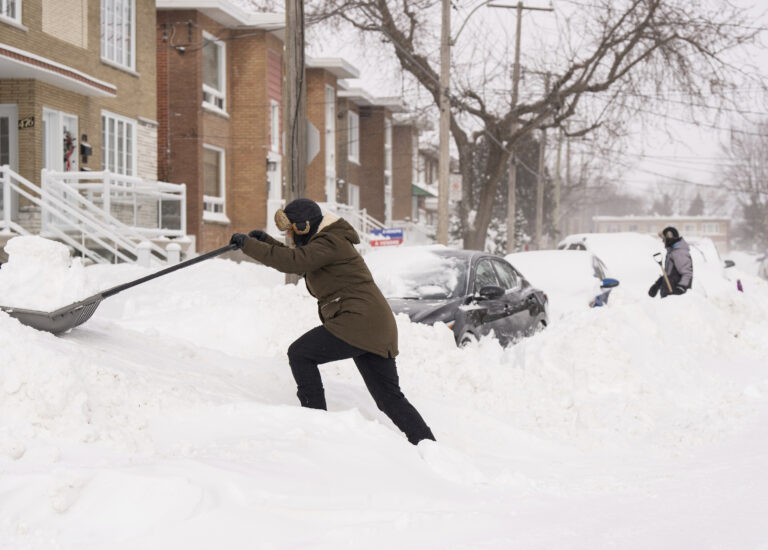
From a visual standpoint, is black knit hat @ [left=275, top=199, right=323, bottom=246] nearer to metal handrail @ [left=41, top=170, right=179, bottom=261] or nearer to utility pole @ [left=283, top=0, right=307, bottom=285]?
utility pole @ [left=283, top=0, right=307, bottom=285]

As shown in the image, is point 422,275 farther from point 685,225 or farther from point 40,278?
point 685,225

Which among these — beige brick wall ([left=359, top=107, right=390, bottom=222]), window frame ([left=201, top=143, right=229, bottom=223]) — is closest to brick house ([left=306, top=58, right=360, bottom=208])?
beige brick wall ([left=359, top=107, right=390, bottom=222])

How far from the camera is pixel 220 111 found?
25875 millimetres

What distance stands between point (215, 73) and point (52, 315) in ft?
72.9

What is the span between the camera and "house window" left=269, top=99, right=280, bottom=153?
28.5 meters

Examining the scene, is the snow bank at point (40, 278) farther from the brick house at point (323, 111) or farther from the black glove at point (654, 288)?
the brick house at point (323, 111)

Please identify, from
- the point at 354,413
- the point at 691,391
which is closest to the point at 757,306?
the point at 691,391

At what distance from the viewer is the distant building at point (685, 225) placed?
13400 cm

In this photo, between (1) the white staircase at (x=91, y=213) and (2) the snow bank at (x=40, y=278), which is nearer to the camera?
(2) the snow bank at (x=40, y=278)

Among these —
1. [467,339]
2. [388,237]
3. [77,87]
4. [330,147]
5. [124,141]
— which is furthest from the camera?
[330,147]

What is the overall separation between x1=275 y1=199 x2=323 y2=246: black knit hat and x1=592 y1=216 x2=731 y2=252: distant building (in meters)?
129

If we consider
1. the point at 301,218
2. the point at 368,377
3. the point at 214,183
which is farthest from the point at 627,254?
the point at 301,218

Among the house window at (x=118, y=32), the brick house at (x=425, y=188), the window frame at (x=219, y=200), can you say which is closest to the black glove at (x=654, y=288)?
the house window at (x=118, y=32)

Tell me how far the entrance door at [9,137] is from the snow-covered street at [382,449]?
1104 centimetres
